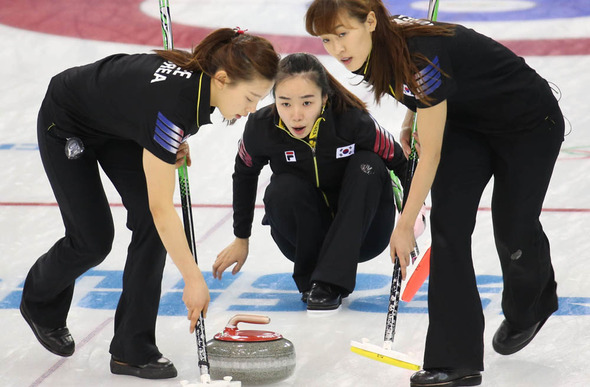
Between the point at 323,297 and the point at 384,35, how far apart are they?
107 centimetres

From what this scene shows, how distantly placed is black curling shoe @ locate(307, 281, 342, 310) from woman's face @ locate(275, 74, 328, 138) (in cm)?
52

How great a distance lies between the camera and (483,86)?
7.85ft

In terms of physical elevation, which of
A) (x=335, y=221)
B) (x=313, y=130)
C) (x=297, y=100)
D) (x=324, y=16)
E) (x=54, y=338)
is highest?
(x=324, y=16)

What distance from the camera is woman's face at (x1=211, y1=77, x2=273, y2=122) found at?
225 centimetres

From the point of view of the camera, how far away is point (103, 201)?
2656 mm

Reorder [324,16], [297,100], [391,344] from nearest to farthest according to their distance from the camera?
[324,16] < [391,344] < [297,100]

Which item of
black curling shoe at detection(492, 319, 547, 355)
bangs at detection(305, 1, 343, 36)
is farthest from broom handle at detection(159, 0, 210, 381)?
black curling shoe at detection(492, 319, 547, 355)

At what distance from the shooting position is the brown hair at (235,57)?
2.25 m

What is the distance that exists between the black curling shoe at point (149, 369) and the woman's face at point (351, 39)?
0.96 meters

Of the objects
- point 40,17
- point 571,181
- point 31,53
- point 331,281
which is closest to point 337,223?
point 331,281

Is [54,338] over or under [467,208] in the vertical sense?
under

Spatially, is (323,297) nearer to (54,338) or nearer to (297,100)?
(297,100)

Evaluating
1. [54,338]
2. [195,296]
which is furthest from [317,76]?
[54,338]

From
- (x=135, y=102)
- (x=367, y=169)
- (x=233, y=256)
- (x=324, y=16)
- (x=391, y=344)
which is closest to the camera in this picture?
(x=324, y=16)
